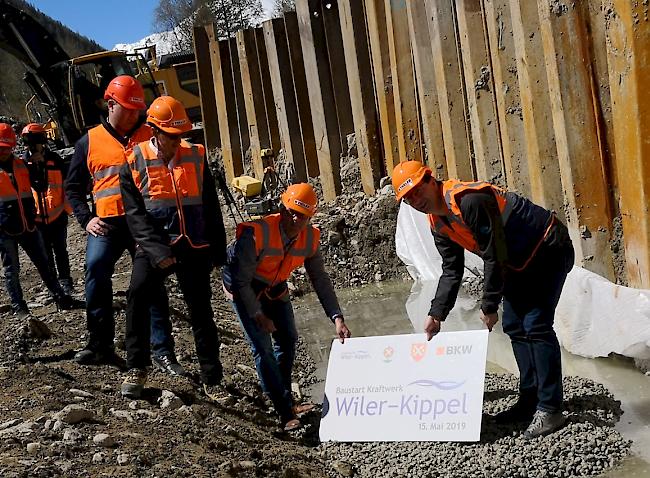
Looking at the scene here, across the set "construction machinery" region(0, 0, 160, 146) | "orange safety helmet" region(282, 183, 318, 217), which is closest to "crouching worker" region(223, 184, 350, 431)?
"orange safety helmet" region(282, 183, 318, 217)

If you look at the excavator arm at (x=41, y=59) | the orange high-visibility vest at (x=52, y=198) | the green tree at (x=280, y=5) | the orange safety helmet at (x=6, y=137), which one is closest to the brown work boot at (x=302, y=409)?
the orange high-visibility vest at (x=52, y=198)

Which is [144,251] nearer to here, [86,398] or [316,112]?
[86,398]

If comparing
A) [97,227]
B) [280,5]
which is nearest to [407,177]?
[97,227]

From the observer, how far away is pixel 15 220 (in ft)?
21.8

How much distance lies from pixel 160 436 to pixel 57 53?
13.2 meters

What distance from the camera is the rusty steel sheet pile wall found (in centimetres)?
530

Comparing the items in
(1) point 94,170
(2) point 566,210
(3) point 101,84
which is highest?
(3) point 101,84

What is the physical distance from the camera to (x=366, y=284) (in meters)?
8.83

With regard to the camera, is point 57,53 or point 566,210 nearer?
point 566,210

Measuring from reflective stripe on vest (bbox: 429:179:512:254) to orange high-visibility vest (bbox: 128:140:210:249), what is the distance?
4.36ft

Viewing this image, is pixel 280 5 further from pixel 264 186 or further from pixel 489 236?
pixel 489 236

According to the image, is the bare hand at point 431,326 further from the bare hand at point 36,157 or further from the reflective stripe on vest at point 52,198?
the bare hand at point 36,157

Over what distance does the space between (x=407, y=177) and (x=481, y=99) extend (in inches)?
140

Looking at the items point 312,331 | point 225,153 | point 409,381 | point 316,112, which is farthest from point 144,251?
point 225,153
